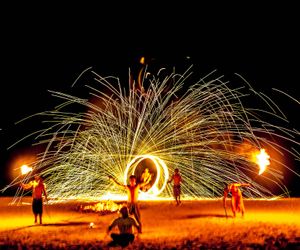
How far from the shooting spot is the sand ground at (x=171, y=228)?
11.4 m

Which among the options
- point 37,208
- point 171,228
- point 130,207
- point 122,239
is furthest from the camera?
point 37,208

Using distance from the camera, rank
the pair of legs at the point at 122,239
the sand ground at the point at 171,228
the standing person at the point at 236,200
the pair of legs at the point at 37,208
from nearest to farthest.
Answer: the pair of legs at the point at 122,239, the sand ground at the point at 171,228, the pair of legs at the point at 37,208, the standing person at the point at 236,200

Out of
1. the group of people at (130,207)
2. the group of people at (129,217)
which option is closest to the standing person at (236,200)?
the group of people at (130,207)

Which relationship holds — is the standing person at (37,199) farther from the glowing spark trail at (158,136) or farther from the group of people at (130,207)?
the glowing spark trail at (158,136)

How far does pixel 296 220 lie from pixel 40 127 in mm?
23347

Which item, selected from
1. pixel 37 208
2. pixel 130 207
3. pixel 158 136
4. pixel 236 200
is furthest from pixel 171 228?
pixel 158 136

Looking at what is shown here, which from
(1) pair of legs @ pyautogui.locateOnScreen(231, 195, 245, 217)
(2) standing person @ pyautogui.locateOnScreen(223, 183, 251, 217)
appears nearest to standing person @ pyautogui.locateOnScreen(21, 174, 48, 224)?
(2) standing person @ pyautogui.locateOnScreen(223, 183, 251, 217)

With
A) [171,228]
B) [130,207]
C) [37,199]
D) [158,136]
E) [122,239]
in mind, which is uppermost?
[158,136]

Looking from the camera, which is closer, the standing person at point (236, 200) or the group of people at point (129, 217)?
the group of people at point (129, 217)

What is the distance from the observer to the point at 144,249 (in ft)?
35.3

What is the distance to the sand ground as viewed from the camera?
37.4ft

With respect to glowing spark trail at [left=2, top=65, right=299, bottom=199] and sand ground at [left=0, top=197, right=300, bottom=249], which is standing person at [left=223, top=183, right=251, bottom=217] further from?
glowing spark trail at [left=2, top=65, right=299, bottom=199]

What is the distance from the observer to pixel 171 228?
1405 centimetres

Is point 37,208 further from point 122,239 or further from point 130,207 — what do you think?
point 122,239
